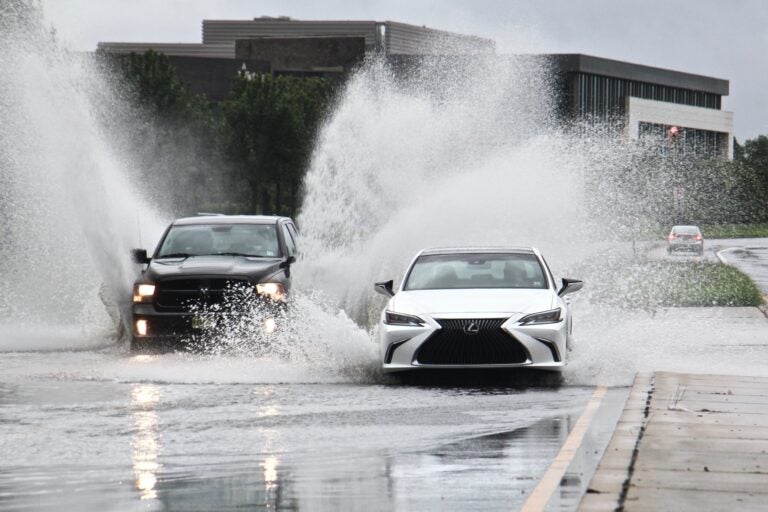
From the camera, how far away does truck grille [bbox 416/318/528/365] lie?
48.3ft

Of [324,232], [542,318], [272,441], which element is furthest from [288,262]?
[272,441]

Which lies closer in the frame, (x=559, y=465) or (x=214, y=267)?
(x=559, y=465)

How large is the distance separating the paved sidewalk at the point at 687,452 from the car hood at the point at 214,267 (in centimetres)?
601

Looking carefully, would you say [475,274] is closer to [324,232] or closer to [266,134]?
[324,232]

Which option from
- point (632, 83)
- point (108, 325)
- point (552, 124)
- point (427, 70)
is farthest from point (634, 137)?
point (108, 325)

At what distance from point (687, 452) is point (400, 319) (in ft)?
17.9

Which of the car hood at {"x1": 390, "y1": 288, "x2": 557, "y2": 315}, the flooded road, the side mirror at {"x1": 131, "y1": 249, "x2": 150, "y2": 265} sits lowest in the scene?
the flooded road

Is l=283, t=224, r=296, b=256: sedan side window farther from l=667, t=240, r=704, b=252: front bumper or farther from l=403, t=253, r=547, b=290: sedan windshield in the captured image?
l=667, t=240, r=704, b=252: front bumper

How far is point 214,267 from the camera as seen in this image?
1900 cm

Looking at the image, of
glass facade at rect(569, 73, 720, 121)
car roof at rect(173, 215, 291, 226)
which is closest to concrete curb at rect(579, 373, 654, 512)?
car roof at rect(173, 215, 291, 226)

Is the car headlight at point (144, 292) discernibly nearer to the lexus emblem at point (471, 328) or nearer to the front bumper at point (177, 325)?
the front bumper at point (177, 325)

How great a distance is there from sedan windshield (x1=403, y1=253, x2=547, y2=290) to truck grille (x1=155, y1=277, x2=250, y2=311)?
2.89m

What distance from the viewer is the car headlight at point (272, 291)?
1879cm

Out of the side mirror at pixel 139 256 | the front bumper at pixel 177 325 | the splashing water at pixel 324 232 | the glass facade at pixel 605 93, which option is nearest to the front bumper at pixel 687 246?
the splashing water at pixel 324 232
